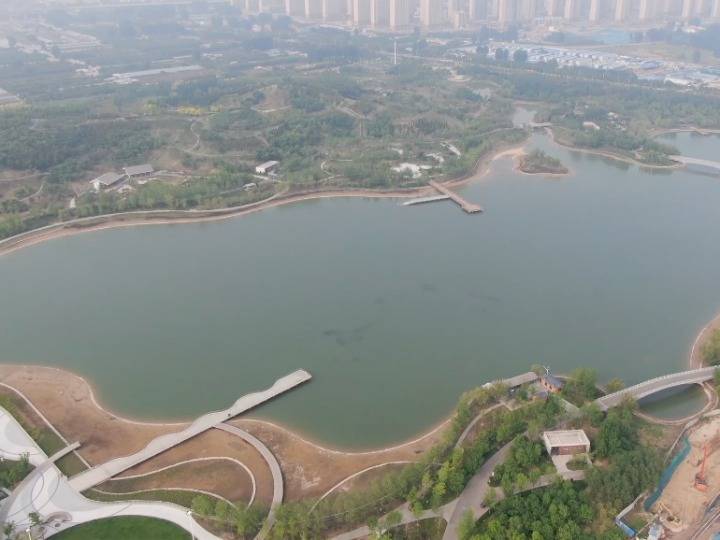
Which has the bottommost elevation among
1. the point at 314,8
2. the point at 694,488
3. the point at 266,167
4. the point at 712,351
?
the point at 694,488

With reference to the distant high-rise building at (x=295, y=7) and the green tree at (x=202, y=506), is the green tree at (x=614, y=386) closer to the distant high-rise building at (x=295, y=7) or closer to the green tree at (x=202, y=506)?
the green tree at (x=202, y=506)

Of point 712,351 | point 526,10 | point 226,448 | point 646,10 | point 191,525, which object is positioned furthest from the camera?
point 526,10

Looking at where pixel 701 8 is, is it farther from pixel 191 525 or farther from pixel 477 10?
pixel 191 525

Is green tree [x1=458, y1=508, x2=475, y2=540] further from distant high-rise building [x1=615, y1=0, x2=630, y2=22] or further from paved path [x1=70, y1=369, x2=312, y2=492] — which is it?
distant high-rise building [x1=615, y1=0, x2=630, y2=22]

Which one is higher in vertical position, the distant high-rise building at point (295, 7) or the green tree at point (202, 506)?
the distant high-rise building at point (295, 7)

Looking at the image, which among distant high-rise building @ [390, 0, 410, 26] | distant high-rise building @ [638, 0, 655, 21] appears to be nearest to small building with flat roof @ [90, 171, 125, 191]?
distant high-rise building @ [390, 0, 410, 26]

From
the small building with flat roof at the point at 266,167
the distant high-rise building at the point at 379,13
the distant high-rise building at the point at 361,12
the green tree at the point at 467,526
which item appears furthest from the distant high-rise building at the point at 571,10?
the green tree at the point at 467,526

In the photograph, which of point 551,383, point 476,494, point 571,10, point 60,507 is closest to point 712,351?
point 551,383

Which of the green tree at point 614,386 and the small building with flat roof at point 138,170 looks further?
the small building with flat roof at point 138,170
